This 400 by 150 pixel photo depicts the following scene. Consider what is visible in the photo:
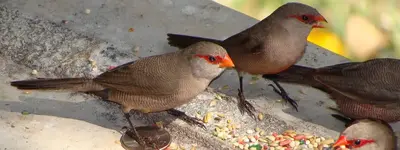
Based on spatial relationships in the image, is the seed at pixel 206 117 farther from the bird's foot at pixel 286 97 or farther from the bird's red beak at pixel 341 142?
the bird's red beak at pixel 341 142

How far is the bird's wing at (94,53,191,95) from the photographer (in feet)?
19.2

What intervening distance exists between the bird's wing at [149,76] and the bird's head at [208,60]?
0.10 metres

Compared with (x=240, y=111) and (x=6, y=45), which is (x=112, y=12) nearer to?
(x=6, y=45)

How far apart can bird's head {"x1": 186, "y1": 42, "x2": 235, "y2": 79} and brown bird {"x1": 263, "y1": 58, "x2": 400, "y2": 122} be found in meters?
1.01

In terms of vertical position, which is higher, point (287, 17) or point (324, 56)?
point (287, 17)

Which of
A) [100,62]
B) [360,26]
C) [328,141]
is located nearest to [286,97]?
[328,141]

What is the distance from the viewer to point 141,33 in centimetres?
735

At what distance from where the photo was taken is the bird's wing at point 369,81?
6.20m

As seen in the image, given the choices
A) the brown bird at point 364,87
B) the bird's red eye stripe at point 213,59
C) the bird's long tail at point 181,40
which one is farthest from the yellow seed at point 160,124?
the brown bird at point 364,87

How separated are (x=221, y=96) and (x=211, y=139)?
1.81 feet

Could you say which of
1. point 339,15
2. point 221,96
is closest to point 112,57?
point 221,96

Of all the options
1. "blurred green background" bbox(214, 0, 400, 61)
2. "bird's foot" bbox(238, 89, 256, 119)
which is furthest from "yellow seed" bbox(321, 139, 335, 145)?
"blurred green background" bbox(214, 0, 400, 61)

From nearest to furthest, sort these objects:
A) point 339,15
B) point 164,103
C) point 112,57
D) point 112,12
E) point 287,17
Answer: point 164,103 → point 287,17 → point 112,57 → point 112,12 → point 339,15

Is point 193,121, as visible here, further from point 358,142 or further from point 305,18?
point 358,142
